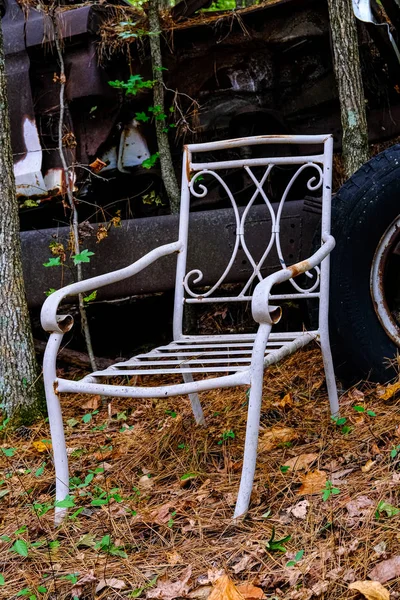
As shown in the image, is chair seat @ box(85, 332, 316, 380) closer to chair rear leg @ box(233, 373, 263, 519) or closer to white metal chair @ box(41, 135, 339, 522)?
white metal chair @ box(41, 135, 339, 522)

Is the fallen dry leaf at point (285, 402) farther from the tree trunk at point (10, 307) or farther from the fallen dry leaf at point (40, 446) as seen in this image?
the tree trunk at point (10, 307)

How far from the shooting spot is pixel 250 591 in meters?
1.44

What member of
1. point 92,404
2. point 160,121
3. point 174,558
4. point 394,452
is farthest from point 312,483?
point 160,121

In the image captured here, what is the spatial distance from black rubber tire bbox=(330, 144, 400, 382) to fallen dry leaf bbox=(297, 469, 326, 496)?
624mm

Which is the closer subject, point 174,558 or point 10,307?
point 174,558

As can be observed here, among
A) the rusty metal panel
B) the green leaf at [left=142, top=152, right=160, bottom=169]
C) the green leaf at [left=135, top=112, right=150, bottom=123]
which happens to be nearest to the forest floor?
the rusty metal panel

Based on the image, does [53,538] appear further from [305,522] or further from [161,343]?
[161,343]

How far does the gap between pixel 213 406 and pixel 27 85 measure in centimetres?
174

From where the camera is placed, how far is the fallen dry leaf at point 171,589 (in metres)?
1.48

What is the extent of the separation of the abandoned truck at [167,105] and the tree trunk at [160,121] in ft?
0.20

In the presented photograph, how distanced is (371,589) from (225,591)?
0.31 meters

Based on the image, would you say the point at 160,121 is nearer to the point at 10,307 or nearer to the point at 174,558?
the point at 10,307

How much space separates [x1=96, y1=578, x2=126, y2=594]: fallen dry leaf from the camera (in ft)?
5.02

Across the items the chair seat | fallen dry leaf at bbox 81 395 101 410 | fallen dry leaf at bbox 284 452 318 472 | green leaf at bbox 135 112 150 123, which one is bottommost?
fallen dry leaf at bbox 81 395 101 410
